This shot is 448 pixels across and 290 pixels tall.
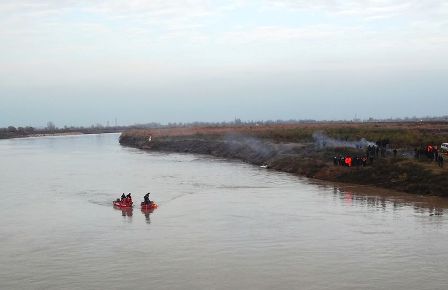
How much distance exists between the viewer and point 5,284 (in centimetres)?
1916

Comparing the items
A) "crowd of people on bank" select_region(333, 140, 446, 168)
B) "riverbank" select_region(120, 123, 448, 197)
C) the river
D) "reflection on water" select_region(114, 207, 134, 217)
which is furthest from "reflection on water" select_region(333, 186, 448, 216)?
"reflection on water" select_region(114, 207, 134, 217)

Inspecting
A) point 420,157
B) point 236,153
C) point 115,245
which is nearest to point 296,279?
point 115,245

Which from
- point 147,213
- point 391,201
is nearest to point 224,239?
point 147,213

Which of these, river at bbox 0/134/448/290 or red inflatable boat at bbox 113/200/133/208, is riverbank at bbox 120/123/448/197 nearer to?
river at bbox 0/134/448/290

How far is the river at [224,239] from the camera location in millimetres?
19656

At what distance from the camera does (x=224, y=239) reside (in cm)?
2542

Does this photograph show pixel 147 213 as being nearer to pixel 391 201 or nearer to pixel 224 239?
pixel 224 239

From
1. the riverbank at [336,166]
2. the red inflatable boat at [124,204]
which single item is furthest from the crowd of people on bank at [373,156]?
the red inflatable boat at [124,204]

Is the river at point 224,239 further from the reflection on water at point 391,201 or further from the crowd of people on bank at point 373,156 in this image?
the crowd of people on bank at point 373,156

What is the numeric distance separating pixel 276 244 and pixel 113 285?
827cm

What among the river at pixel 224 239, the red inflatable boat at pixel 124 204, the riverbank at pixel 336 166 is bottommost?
the river at pixel 224 239

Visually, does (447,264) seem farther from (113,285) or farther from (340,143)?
(340,143)

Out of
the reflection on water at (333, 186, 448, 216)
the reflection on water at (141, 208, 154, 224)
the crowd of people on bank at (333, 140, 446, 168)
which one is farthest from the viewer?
the crowd of people on bank at (333, 140, 446, 168)

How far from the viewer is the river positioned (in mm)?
19656
